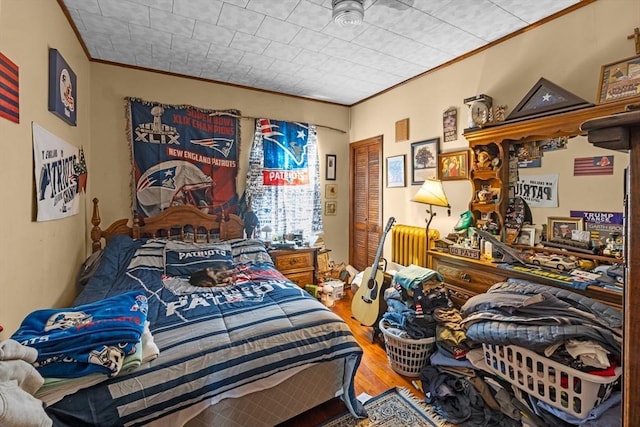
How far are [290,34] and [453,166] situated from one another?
1799 mm

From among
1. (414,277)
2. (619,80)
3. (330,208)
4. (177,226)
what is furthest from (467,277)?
(177,226)

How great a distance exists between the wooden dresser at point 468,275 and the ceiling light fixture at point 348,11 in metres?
1.83

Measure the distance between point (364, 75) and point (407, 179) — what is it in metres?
1.19

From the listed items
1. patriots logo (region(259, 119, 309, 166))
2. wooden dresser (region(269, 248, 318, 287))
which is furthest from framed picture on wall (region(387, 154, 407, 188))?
wooden dresser (region(269, 248, 318, 287))

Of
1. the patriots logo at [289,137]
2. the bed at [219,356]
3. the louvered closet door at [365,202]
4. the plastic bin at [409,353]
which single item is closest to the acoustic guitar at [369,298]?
the plastic bin at [409,353]

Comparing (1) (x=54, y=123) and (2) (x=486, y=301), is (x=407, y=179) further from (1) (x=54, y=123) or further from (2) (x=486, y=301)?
(1) (x=54, y=123)

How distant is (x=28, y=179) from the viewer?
1534 mm

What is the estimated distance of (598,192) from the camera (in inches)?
73.7

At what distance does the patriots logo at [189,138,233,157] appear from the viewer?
318cm

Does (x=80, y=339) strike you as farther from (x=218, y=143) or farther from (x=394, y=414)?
(x=218, y=143)

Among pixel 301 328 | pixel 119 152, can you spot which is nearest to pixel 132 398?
pixel 301 328

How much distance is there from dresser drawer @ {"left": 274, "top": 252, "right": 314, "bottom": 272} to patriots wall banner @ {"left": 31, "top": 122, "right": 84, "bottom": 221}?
71.0 inches

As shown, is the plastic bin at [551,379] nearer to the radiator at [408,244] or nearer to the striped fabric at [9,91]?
the radiator at [408,244]

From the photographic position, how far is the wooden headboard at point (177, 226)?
108 inches
